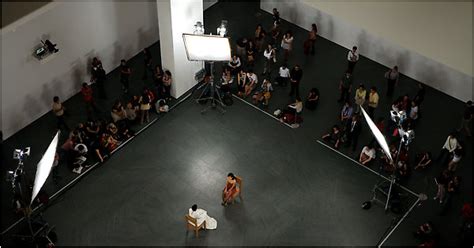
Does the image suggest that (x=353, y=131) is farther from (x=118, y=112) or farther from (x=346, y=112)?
(x=118, y=112)

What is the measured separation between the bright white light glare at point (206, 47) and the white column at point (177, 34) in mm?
863

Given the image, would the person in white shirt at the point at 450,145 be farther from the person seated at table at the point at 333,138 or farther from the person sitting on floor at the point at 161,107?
the person sitting on floor at the point at 161,107

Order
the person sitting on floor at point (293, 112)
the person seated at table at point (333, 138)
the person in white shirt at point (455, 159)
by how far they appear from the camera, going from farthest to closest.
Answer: the person sitting on floor at point (293, 112), the person seated at table at point (333, 138), the person in white shirt at point (455, 159)

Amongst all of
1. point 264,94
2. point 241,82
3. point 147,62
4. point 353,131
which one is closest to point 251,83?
point 241,82

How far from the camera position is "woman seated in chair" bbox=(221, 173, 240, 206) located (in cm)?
1676

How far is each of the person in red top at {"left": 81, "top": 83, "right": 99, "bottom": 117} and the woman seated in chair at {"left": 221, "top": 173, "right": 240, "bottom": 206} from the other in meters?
4.92

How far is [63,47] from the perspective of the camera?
19141 millimetres

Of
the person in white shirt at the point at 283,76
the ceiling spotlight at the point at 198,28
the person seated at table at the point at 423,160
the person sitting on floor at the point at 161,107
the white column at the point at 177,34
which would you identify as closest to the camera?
the person seated at table at the point at 423,160

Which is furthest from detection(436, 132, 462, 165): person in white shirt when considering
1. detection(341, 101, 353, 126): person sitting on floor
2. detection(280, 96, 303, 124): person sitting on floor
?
detection(280, 96, 303, 124): person sitting on floor

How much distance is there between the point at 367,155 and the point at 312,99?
2.58m

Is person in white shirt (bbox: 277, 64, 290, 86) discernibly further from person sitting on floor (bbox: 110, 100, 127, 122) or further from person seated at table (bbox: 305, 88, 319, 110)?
person sitting on floor (bbox: 110, 100, 127, 122)

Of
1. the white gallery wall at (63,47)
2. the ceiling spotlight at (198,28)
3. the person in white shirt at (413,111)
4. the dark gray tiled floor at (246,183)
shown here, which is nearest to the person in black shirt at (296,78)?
the dark gray tiled floor at (246,183)

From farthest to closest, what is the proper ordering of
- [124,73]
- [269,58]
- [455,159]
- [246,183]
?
[269,58] → [124,73] → [246,183] → [455,159]

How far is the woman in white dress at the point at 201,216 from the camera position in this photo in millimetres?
16188
